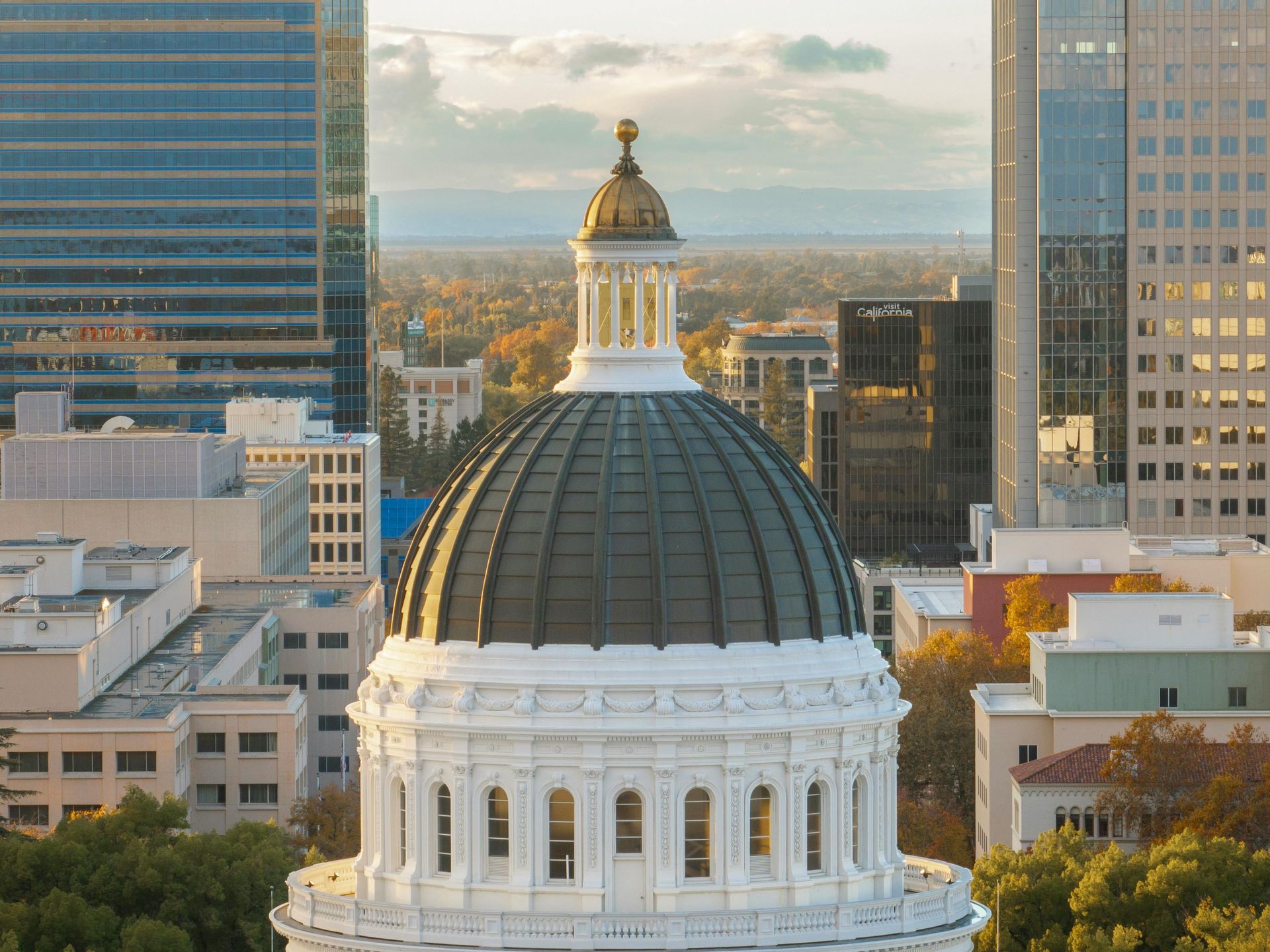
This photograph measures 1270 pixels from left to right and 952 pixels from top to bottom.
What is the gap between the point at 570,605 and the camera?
95.6 metres

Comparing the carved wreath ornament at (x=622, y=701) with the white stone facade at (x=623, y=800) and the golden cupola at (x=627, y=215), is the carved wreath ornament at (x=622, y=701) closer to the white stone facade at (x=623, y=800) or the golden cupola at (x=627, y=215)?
the white stone facade at (x=623, y=800)

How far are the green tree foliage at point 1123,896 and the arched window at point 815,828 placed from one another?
24.6 meters

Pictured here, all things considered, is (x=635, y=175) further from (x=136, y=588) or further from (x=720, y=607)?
(x=136, y=588)

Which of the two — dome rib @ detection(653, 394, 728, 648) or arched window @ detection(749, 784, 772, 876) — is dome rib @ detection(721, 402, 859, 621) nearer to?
dome rib @ detection(653, 394, 728, 648)

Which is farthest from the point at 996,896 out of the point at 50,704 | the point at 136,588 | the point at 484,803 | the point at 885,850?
the point at 136,588

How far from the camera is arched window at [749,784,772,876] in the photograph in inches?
3802

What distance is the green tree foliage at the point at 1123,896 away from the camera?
12269 cm

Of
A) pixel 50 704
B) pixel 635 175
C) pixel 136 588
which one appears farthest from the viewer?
pixel 136 588

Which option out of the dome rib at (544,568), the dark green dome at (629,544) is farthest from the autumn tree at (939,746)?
the dome rib at (544,568)

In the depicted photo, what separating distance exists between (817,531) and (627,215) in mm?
10599

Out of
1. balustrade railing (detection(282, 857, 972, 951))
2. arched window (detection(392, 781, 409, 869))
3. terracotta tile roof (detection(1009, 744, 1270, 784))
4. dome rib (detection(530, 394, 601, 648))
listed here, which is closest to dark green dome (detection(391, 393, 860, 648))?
dome rib (detection(530, 394, 601, 648))

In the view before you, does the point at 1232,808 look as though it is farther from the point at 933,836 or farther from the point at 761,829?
the point at 761,829

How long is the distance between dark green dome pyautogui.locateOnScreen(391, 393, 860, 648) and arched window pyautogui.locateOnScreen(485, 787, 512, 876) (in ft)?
14.4

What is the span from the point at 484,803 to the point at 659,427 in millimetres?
11516
